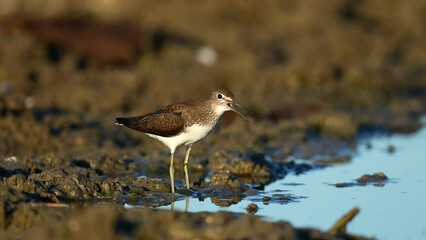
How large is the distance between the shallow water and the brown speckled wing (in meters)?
0.90

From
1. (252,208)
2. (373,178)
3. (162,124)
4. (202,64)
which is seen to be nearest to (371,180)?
(373,178)

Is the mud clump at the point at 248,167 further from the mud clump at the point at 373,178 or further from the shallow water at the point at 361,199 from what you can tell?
the mud clump at the point at 373,178

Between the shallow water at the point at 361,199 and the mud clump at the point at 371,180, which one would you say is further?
the mud clump at the point at 371,180

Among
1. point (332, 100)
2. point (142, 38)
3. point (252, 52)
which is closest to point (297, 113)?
point (332, 100)

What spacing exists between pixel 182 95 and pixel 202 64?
201cm

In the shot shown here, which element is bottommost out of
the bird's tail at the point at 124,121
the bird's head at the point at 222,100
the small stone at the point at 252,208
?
the small stone at the point at 252,208

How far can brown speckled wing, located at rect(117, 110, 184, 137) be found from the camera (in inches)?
411

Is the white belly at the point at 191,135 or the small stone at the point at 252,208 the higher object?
the white belly at the point at 191,135

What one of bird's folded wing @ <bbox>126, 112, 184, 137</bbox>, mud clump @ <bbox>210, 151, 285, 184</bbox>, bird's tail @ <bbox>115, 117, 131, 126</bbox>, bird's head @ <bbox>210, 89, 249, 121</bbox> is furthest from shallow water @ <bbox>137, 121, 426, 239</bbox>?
bird's tail @ <bbox>115, 117, 131, 126</bbox>

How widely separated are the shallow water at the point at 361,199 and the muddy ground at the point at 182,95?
1.18 feet

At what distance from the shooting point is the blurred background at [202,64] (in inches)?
565

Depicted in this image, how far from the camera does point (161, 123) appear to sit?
10531 millimetres

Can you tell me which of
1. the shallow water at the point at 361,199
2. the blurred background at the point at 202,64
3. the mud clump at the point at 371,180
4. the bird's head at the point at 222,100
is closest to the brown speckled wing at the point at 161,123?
the bird's head at the point at 222,100

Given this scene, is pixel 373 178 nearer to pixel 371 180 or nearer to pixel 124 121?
pixel 371 180
